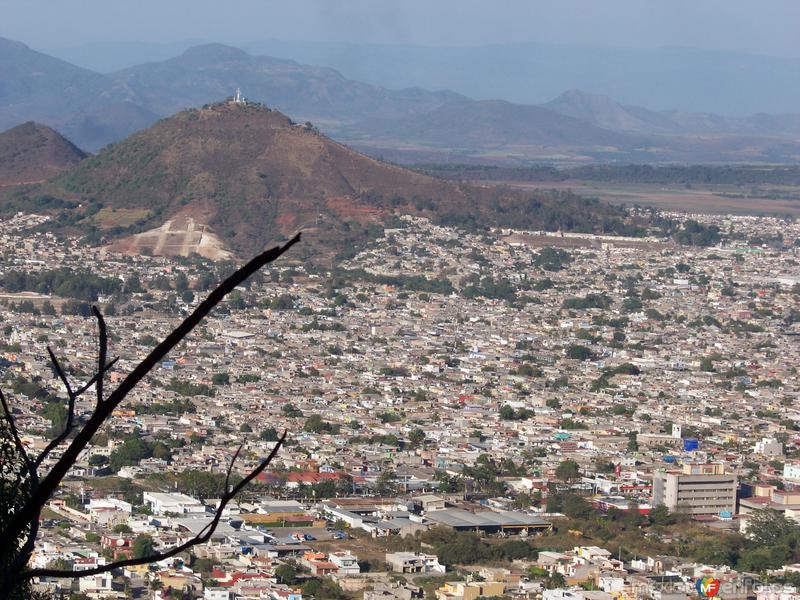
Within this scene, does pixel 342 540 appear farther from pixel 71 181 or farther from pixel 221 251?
pixel 71 181

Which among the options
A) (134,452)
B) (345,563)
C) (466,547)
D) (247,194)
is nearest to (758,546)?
(466,547)

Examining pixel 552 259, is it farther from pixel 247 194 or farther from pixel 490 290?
pixel 247 194

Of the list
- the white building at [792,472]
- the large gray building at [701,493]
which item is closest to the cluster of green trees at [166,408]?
the large gray building at [701,493]

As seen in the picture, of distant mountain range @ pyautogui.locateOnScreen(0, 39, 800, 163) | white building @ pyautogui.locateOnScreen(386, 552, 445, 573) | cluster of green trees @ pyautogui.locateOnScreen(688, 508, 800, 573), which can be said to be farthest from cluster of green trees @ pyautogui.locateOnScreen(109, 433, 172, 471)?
distant mountain range @ pyautogui.locateOnScreen(0, 39, 800, 163)

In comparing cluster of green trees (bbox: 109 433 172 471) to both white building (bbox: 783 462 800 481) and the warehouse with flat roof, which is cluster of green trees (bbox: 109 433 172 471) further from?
white building (bbox: 783 462 800 481)

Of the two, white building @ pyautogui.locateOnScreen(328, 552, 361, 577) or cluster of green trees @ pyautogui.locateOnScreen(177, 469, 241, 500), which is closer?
white building @ pyautogui.locateOnScreen(328, 552, 361, 577)

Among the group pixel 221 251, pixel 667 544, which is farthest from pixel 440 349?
pixel 667 544
